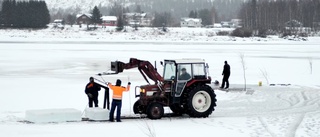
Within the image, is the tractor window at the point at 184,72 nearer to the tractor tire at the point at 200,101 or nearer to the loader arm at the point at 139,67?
the tractor tire at the point at 200,101

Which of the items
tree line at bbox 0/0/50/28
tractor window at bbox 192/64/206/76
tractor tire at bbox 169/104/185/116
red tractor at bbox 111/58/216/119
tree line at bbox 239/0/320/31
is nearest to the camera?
red tractor at bbox 111/58/216/119

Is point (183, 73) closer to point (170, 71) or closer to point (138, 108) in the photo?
point (170, 71)

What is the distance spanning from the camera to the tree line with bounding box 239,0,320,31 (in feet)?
352

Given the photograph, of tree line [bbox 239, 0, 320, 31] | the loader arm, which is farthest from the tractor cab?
tree line [bbox 239, 0, 320, 31]

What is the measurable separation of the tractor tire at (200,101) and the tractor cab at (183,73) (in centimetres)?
27

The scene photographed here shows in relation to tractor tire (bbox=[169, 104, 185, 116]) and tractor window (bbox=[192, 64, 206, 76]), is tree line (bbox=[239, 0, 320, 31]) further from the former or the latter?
tractor window (bbox=[192, 64, 206, 76])

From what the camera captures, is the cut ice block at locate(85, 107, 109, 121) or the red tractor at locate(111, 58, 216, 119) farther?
the red tractor at locate(111, 58, 216, 119)

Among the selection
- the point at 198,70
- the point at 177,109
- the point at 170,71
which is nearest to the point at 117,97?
the point at 170,71

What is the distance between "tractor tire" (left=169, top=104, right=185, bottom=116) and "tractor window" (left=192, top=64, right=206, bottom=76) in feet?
3.58

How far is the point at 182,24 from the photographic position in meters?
161

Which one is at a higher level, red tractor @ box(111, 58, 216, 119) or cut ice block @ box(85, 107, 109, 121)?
red tractor @ box(111, 58, 216, 119)

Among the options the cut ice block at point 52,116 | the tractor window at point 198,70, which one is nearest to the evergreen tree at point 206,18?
the tractor window at point 198,70

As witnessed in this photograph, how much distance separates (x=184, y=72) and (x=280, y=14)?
99578mm

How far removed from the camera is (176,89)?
15.1 meters
